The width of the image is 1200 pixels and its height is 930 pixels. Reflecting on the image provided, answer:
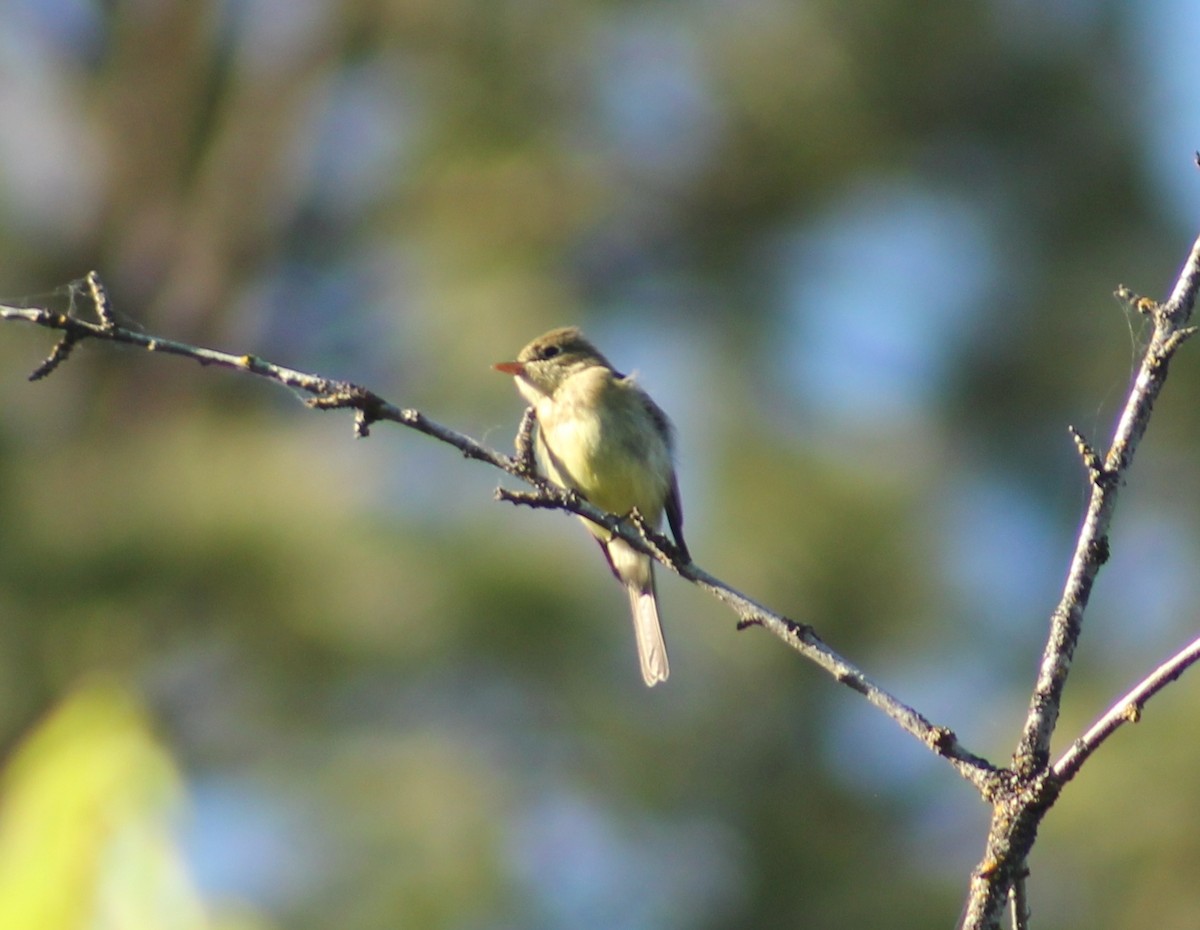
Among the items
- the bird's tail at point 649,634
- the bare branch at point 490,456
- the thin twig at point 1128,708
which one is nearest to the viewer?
the thin twig at point 1128,708

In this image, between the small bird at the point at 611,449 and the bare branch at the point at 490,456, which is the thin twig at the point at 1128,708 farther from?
the small bird at the point at 611,449

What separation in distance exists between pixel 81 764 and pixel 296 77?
29.2ft

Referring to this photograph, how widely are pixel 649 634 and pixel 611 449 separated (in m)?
0.71

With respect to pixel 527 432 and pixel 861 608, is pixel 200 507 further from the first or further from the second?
pixel 527 432

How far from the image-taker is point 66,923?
5.04 ft

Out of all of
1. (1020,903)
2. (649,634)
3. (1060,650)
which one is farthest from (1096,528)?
(649,634)

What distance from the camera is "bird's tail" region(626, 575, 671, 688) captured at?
4543mm

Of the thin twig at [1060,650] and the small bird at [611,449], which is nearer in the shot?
the thin twig at [1060,650]

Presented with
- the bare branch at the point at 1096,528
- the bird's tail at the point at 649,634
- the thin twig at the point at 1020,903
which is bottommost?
the thin twig at the point at 1020,903

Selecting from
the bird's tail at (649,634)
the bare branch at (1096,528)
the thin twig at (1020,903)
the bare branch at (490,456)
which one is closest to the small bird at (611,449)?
the bird's tail at (649,634)

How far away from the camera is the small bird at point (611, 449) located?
429 cm

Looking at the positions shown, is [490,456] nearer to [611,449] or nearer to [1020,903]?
[1020,903]

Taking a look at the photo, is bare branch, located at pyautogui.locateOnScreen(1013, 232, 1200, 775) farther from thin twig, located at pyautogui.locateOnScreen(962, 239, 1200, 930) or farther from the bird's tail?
the bird's tail

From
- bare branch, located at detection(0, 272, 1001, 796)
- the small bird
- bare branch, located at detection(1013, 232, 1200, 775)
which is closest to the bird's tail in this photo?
the small bird
